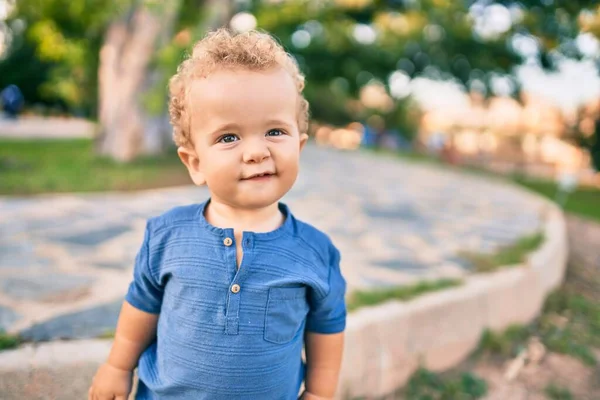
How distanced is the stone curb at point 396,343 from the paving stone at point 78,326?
9 cm

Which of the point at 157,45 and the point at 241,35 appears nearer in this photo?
the point at 241,35

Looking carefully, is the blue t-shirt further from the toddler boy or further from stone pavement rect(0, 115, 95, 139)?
stone pavement rect(0, 115, 95, 139)

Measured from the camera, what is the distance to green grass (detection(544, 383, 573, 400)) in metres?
2.43

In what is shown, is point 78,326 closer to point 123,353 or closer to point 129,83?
point 123,353

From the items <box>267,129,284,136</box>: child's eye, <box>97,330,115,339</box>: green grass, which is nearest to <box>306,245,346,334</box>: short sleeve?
<box>267,129,284,136</box>: child's eye

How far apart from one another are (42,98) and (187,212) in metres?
28.3

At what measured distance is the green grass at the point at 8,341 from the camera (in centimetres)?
180

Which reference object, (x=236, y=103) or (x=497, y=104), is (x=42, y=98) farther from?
(x=236, y=103)

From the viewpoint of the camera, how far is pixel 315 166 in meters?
8.96

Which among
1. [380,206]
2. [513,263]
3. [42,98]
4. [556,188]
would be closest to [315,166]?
[380,206]

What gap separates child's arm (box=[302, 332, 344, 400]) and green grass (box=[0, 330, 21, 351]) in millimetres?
1120

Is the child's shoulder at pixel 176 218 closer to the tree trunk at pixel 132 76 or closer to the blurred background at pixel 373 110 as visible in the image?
the blurred background at pixel 373 110

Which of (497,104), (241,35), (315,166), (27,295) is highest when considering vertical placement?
(241,35)

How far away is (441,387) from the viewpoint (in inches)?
91.7
